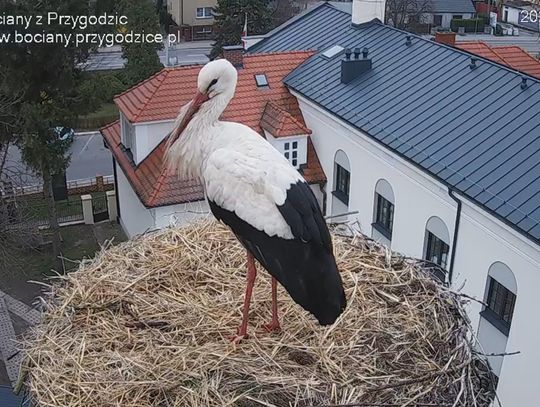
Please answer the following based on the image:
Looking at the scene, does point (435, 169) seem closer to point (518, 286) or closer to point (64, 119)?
point (518, 286)

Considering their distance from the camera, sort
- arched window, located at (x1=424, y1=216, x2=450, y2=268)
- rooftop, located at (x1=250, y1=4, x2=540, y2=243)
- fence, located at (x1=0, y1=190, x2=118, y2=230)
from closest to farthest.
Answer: rooftop, located at (x1=250, y1=4, x2=540, y2=243), arched window, located at (x1=424, y1=216, x2=450, y2=268), fence, located at (x1=0, y1=190, x2=118, y2=230)

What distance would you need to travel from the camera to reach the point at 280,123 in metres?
12.7

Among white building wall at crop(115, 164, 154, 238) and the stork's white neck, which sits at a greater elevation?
the stork's white neck

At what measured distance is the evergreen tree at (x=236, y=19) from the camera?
25.3 metres

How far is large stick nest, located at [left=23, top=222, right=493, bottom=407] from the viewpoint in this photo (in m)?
4.23

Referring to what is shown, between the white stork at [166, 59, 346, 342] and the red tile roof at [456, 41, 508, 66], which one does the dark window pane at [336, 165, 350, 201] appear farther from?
the white stork at [166, 59, 346, 342]

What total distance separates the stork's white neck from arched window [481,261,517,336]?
16.9 feet

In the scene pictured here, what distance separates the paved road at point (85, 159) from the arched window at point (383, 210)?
31.6 ft

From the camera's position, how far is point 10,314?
1274 centimetres

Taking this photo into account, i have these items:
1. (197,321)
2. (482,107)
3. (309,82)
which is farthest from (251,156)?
(309,82)

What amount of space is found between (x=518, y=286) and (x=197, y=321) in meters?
4.82

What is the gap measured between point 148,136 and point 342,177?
3444 mm

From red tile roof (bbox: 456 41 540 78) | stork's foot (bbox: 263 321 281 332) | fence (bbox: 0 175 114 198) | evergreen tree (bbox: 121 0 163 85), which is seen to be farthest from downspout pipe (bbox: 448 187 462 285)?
evergreen tree (bbox: 121 0 163 85)

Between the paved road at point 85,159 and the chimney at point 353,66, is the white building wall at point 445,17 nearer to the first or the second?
the paved road at point 85,159
